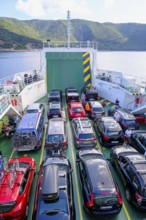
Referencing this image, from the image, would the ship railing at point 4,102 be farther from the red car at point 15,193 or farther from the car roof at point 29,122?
the red car at point 15,193

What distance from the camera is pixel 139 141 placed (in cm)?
1080

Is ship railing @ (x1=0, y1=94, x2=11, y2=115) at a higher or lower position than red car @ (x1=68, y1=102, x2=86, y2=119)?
higher

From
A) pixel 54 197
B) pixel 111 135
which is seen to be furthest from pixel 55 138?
pixel 54 197

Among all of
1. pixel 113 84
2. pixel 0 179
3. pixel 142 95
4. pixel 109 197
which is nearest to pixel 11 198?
pixel 0 179

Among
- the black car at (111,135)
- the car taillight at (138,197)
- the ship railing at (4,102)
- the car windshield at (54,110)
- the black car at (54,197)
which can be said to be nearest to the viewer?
the black car at (54,197)

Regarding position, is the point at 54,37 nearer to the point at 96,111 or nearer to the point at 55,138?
the point at 96,111

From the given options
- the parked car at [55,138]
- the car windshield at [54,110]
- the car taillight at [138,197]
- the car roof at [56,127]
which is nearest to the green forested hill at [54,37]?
the car windshield at [54,110]

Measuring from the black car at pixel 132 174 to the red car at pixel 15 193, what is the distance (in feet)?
13.0

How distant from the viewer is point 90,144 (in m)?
11.0

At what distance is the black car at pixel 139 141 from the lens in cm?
1038

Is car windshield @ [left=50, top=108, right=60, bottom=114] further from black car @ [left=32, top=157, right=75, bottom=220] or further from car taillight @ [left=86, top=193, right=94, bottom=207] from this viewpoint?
car taillight @ [left=86, top=193, right=94, bottom=207]

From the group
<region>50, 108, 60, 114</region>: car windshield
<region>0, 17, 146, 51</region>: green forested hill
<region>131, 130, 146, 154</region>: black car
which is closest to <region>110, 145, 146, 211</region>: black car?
<region>131, 130, 146, 154</region>: black car

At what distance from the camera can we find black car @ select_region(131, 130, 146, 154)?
1038 centimetres

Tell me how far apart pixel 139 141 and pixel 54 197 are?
6.48 m
